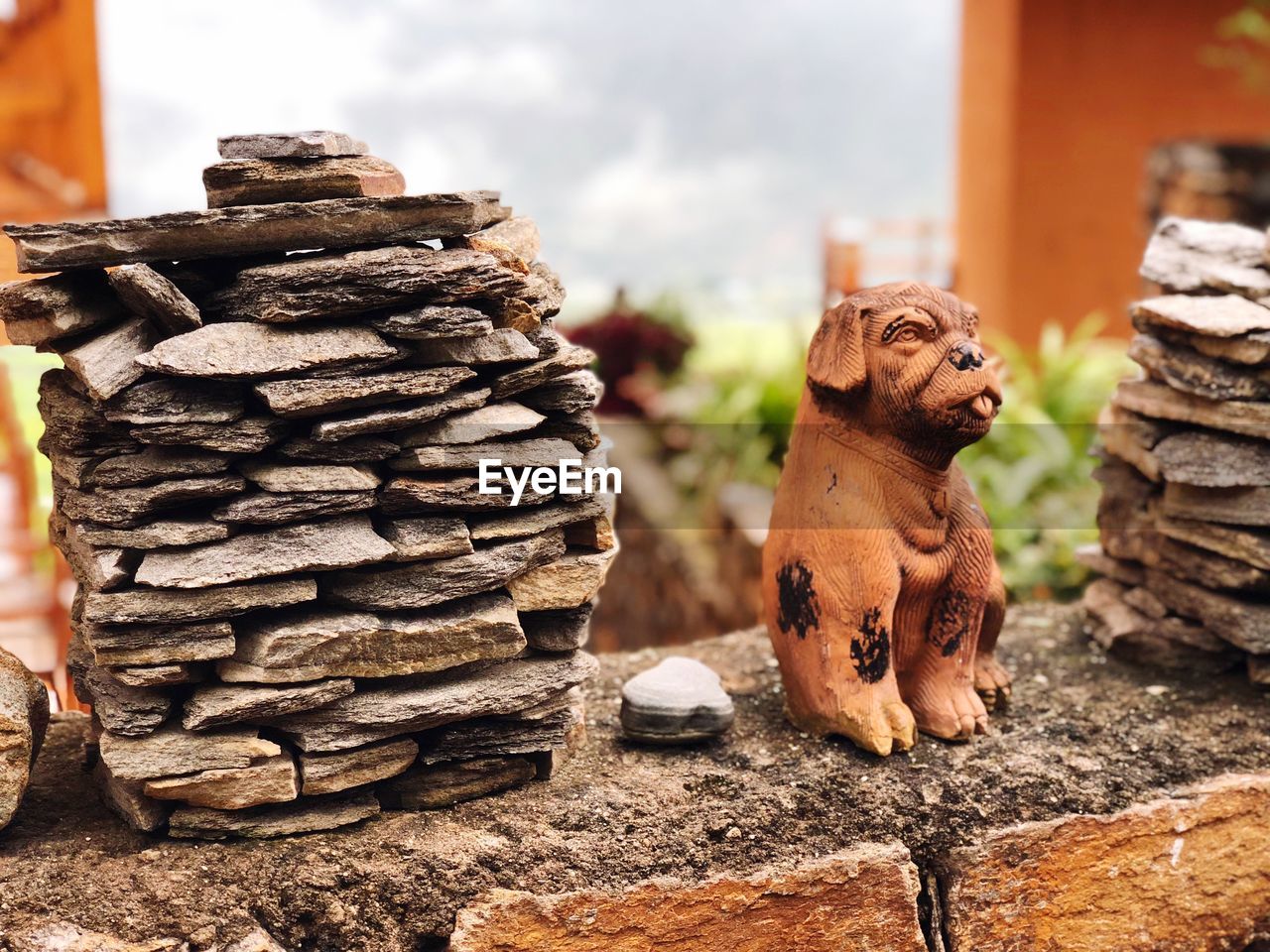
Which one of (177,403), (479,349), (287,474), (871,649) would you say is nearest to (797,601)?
(871,649)

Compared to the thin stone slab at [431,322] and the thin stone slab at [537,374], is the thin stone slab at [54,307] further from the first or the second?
the thin stone slab at [537,374]

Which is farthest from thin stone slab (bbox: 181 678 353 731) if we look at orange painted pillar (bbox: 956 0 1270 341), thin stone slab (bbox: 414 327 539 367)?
orange painted pillar (bbox: 956 0 1270 341)

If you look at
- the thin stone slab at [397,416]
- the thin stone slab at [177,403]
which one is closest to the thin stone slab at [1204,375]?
the thin stone slab at [397,416]

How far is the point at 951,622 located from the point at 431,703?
1.17 m

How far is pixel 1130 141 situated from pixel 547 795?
296 inches

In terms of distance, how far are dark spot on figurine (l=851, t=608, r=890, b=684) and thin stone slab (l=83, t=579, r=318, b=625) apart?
1.14 meters

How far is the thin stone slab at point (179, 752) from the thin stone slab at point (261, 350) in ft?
2.19

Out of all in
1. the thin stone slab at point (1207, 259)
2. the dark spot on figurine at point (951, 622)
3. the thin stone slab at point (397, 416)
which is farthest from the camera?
the thin stone slab at point (1207, 259)

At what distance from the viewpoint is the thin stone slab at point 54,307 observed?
235 centimetres

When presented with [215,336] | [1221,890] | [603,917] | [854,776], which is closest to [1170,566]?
[1221,890]

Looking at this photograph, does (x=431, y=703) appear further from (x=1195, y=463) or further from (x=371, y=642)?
(x=1195, y=463)

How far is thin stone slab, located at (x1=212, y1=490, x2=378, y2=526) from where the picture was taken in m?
2.37

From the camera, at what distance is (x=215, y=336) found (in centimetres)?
233

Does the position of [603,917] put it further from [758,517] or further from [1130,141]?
[1130,141]
